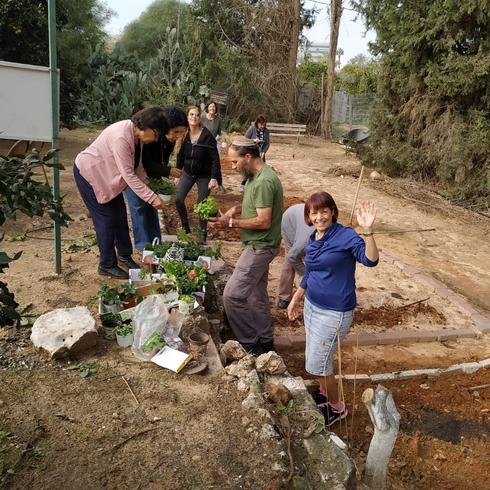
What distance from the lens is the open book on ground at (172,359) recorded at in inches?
133

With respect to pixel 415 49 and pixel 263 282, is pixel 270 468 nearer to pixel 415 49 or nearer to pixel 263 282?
pixel 263 282

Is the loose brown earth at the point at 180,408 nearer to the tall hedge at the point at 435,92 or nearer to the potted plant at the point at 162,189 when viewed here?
the potted plant at the point at 162,189

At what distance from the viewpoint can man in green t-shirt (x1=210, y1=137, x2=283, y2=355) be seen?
13.3ft

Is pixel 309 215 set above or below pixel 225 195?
above

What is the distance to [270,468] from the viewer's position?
2568 millimetres

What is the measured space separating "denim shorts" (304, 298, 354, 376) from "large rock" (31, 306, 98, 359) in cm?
148

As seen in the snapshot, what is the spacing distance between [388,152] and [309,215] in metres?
10.9

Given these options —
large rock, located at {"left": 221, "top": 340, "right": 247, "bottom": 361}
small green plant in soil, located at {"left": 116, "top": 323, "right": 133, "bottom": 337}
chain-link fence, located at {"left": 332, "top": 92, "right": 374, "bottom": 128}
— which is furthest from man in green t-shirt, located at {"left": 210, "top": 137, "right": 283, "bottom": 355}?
chain-link fence, located at {"left": 332, "top": 92, "right": 374, "bottom": 128}

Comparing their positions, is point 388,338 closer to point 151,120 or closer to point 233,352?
point 233,352

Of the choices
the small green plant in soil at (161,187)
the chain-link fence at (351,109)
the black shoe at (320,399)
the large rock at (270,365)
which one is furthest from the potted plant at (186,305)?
the chain-link fence at (351,109)

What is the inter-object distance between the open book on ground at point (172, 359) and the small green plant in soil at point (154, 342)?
0.04m

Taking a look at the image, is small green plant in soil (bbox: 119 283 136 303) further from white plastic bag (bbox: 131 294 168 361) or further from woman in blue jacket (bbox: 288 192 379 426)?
woman in blue jacket (bbox: 288 192 379 426)

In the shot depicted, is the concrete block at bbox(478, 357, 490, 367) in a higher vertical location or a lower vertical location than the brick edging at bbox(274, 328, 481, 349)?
lower

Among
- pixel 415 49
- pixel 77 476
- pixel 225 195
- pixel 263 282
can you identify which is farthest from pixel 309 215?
pixel 415 49
